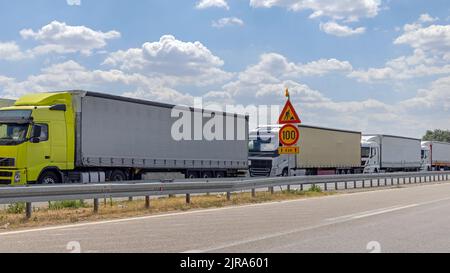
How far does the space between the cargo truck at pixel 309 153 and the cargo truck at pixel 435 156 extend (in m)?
18.6

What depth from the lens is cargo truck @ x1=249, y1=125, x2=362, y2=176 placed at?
32.2 metres

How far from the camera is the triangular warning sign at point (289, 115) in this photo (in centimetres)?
2012

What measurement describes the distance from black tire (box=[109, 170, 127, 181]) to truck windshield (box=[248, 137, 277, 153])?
1112cm

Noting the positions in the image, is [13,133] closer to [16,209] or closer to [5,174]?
[5,174]

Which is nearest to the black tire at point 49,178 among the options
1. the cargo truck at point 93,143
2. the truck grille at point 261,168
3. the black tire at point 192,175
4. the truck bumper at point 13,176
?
the cargo truck at point 93,143

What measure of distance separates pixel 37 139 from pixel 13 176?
149 centimetres

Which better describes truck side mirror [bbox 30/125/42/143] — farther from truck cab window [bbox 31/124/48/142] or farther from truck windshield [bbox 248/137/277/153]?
truck windshield [bbox 248/137/277/153]

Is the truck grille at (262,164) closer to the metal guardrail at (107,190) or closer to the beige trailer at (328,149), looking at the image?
the beige trailer at (328,149)

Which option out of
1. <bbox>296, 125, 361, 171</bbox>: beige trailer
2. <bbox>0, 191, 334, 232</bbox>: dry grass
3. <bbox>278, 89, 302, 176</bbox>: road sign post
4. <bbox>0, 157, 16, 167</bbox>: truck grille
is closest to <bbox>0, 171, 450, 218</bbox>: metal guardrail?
<bbox>0, 191, 334, 232</bbox>: dry grass

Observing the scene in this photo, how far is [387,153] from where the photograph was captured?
47.6 m

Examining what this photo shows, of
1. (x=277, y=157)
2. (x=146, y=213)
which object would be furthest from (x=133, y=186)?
(x=277, y=157)

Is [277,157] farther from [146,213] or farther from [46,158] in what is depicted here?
[146,213]

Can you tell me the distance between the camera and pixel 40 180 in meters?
19.4
